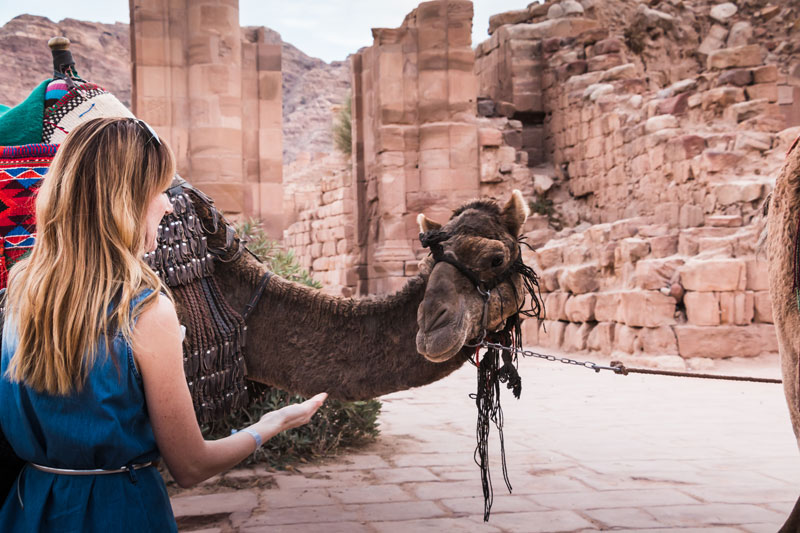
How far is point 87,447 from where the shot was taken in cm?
154

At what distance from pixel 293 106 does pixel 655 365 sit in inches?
2373

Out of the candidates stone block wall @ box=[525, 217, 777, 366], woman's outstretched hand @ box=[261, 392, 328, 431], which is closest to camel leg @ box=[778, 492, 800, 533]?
woman's outstretched hand @ box=[261, 392, 328, 431]

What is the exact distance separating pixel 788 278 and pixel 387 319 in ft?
5.13

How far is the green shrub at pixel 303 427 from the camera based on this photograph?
210 inches

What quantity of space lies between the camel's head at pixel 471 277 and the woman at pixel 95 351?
1.37m

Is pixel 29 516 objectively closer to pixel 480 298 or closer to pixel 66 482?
pixel 66 482

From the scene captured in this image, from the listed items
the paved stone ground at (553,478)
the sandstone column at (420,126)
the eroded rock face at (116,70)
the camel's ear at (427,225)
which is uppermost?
the eroded rock face at (116,70)

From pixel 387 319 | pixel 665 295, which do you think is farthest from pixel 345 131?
pixel 387 319

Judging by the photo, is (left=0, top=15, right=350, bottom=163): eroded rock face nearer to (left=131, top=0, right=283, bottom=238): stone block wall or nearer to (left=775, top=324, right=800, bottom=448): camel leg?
(left=131, top=0, right=283, bottom=238): stone block wall

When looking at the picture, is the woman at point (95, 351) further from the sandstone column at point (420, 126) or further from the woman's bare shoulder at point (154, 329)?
the sandstone column at point (420, 126)

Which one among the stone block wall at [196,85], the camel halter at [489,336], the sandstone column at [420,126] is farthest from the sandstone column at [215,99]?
the camel halter at [489,336]

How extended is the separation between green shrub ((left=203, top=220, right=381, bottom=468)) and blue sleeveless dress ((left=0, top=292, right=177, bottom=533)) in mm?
3426

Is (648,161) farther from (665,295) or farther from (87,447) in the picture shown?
(87,447)

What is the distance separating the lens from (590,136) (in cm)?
1628
